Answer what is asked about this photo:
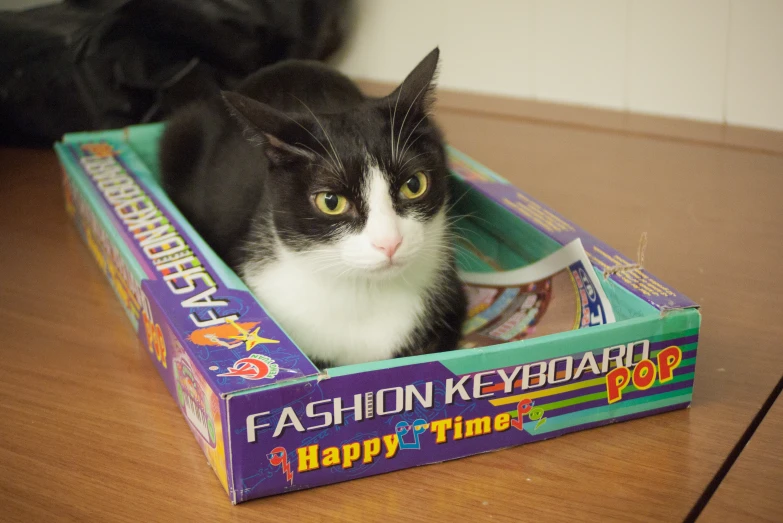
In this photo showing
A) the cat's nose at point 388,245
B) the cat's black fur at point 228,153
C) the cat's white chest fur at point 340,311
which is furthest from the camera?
the cat's black fur at point 228,153

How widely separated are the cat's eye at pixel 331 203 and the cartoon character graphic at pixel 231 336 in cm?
14

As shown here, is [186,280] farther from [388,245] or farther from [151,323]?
[388,245]

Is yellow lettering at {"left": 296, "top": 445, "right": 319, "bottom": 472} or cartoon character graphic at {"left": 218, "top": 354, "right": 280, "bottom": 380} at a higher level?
cartoon character graphic at {"left": 218, "top": 354, "right": 280, "bottom": 380}

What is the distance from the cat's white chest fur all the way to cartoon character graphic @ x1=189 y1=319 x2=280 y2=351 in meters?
0.11

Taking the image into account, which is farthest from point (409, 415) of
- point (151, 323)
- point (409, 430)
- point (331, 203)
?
point (151, 323)

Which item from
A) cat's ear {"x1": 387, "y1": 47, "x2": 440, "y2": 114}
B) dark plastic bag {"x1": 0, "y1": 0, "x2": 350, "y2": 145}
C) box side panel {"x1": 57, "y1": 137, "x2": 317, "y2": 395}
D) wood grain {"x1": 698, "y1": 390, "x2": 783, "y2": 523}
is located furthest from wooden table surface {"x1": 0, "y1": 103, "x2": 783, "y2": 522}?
cat's ear {"x1": 387, "y1": 47, "x2": 440, "y2": 114}

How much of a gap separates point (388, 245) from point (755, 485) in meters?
0.42

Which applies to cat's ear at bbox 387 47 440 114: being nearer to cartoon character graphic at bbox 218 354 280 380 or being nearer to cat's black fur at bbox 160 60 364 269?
cat's black fur at bbox 160 60 364 269

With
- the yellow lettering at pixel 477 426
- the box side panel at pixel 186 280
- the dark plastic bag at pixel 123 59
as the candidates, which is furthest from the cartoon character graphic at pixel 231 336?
the dark plastic bag at pixel 123 59

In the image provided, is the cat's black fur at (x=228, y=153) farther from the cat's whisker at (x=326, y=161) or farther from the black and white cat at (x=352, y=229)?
the cat's whisker at (x=326, y=161)

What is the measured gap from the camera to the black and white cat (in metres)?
0.91

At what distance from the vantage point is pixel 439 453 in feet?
2.78

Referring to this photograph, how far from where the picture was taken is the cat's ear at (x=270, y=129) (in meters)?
0.88

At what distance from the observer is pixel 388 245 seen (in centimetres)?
88
